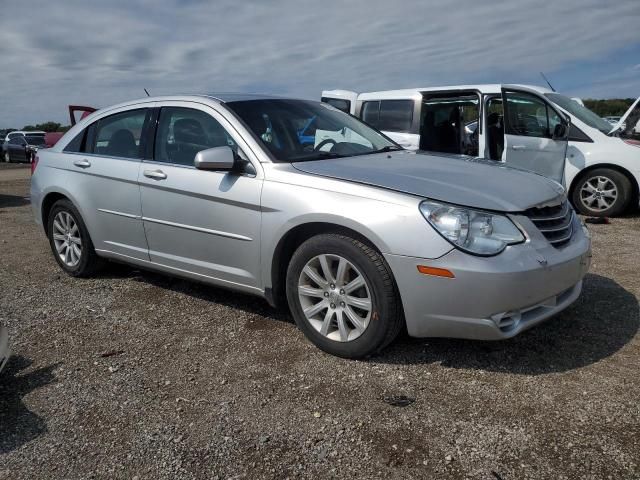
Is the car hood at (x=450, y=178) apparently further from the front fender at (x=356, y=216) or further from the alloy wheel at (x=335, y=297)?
the alloy wheel at (x=335, y=297)

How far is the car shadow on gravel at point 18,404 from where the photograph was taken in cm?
267

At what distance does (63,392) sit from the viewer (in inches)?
122

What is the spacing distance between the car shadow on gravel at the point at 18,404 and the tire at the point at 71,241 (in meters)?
1.54

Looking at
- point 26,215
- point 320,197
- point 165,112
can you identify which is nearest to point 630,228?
point 320,197

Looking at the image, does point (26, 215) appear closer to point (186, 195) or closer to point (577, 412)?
point (186, 195)

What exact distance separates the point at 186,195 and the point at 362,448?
7.14 ft

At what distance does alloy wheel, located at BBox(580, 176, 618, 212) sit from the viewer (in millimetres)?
7516

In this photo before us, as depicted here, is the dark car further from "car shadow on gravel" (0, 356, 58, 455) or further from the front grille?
the front grille

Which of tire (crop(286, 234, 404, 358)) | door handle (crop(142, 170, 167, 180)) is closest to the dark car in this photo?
door handle (crop(142, 170, 167, 180))

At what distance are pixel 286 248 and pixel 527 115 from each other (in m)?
5.64

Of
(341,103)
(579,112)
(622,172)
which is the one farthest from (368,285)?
(341,103)

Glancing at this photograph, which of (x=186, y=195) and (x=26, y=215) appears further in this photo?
(x=26, y=215)

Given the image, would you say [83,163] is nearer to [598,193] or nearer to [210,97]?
[210,97]

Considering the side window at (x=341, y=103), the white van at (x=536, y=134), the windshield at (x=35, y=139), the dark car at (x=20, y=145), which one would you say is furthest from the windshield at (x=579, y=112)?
the windshield at (x=35, y=139)
